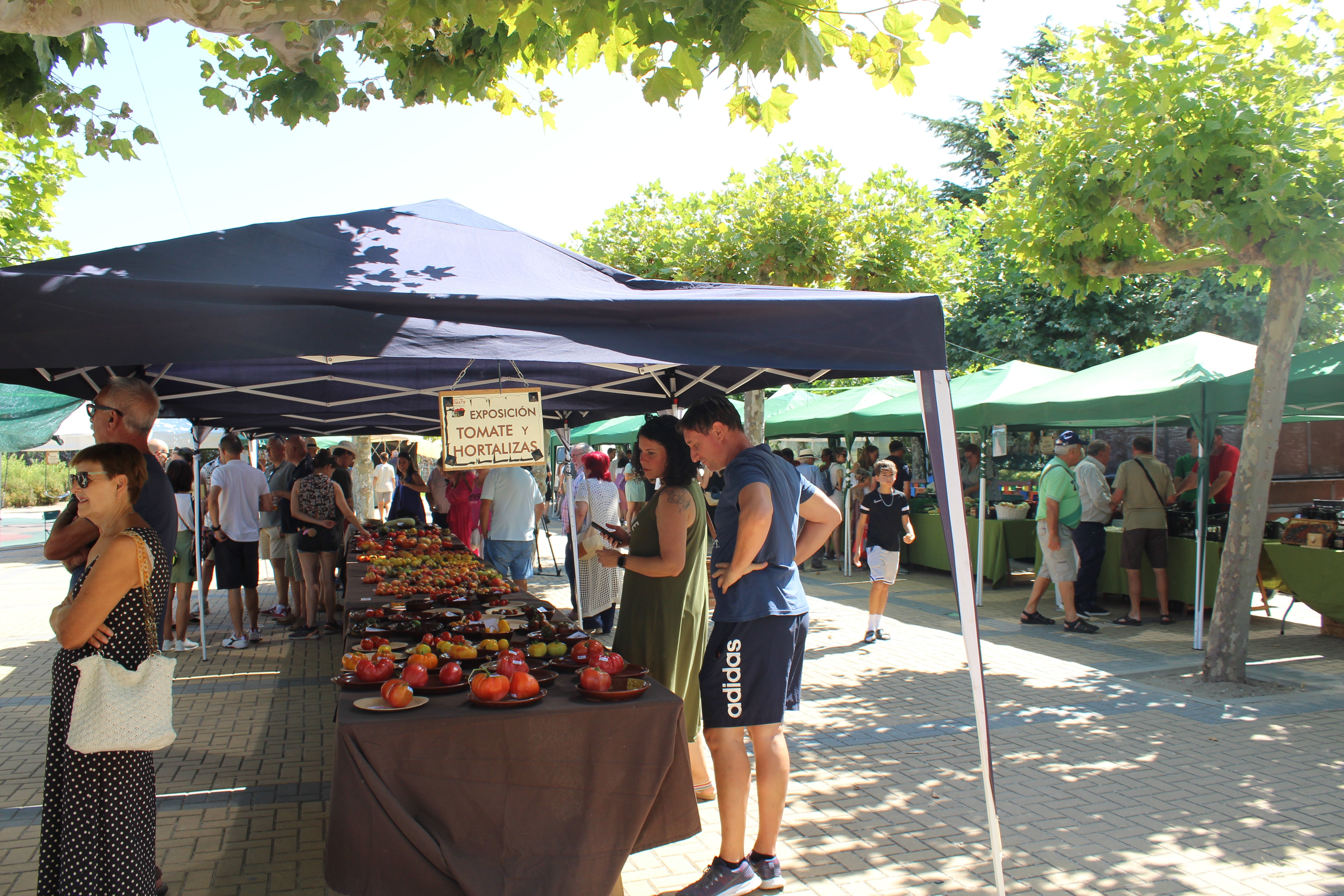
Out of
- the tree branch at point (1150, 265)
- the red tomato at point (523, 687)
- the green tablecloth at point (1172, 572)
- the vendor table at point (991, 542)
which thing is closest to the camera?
the red tomato at point (523, 687)

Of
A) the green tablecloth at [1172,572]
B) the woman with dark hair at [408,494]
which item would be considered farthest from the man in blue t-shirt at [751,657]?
the woman with dark hair at [408,494]

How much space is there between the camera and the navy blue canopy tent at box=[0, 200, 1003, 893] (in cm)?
269

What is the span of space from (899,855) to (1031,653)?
4375 millimetres

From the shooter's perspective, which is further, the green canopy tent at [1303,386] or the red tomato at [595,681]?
the green canopy tent at [1303,386]

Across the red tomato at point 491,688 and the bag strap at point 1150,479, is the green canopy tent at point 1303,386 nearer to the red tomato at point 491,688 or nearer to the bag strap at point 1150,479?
the bag strap at point 1150,479

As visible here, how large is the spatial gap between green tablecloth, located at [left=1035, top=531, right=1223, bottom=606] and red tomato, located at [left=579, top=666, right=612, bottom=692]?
285 inches

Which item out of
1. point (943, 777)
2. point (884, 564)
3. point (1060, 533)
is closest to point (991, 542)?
point (1060, 533)

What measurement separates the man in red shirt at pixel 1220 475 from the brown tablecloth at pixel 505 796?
8181mm

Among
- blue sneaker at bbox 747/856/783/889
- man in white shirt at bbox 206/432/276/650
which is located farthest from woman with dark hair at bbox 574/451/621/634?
blue sneaker at bbox 747/856/783/889

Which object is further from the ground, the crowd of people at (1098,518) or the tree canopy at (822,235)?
the tree canopy at (822,235)

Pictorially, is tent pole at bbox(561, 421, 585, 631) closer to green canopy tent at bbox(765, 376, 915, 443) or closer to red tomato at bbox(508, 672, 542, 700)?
red tomato at bbox(508, 672, 542, 700)

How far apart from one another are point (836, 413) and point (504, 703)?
11.6 meters

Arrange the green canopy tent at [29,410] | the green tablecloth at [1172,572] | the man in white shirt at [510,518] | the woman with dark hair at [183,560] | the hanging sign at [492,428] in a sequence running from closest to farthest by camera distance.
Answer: the hanging sign at [492,428]
the green canopy tent at [29,410]
the man in white shirt at [510,518]
the woman with dark hair at [183,560]
the green tablecloth at [1172,572]

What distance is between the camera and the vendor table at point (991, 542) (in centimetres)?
1110
